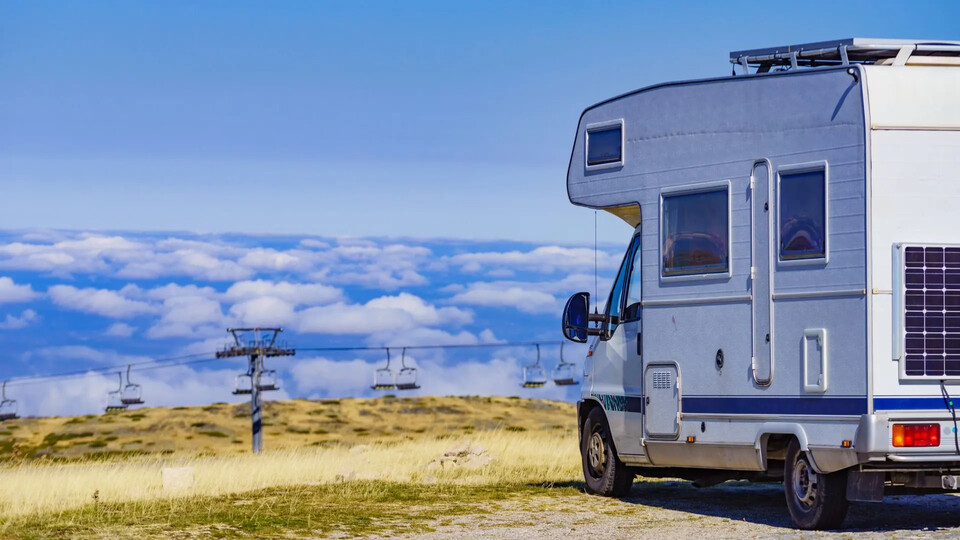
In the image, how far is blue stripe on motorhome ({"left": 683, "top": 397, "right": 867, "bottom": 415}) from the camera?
10844 millimetres

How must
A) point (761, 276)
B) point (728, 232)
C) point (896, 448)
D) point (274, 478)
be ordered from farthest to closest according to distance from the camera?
point (274, 478) < point (728, 232) < point (761, 276) < point (896, 448)

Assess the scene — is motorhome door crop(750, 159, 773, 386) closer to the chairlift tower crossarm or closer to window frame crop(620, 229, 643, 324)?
window frame crop(620, 229, 643, 324)

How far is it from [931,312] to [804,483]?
6.36 ft

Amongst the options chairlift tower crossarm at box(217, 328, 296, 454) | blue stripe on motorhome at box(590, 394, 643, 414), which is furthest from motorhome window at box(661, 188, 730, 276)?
chairlift tower crossarm at box(217, 328, 296, 454)

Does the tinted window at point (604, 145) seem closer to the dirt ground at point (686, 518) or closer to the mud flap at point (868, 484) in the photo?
the dirt ground at point (686, 518)

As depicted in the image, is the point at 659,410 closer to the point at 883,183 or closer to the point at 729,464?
the point at 729,464

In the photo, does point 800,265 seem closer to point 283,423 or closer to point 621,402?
point 621,402

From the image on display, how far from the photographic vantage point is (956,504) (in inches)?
561

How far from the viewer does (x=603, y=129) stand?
13570mm

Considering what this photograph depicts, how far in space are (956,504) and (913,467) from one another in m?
3.88

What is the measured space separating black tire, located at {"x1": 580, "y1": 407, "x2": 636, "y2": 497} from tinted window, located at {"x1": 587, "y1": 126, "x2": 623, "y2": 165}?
2.95 m

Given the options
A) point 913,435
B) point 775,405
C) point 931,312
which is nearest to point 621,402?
point 775,405

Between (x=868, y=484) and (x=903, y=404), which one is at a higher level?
(x=903, y=404)

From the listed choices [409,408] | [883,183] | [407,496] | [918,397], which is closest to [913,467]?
[918,397]
